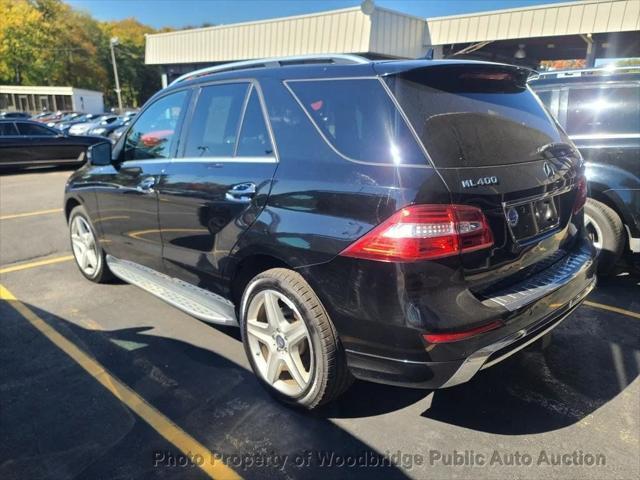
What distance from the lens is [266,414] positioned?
9.32ft

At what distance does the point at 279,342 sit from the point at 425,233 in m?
1.14

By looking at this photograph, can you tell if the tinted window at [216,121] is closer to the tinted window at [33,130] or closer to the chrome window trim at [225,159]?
the chrome window trim at [225,159]

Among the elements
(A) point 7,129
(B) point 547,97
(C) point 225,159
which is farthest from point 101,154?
(A) point 7,129

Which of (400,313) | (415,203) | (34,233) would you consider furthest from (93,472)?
(34,233)

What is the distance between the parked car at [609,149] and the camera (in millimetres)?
4453

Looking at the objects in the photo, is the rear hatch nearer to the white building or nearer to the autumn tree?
the white building

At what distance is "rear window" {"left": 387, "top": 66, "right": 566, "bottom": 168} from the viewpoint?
7.70ft

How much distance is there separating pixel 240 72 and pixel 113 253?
7.27 ft

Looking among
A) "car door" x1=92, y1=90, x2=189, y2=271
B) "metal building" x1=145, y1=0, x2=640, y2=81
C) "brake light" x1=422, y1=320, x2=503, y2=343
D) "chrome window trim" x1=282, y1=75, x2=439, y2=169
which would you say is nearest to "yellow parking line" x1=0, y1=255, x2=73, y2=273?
"car door" x1=92, y1=90, x2=189, y2=271

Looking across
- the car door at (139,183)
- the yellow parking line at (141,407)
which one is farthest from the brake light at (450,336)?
the car door at (139,183)

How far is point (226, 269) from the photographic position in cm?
312

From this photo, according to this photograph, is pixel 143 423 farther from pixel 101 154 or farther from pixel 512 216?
pixel 101 154

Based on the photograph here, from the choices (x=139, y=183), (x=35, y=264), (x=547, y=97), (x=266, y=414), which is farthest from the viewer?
(x=35, y=264)

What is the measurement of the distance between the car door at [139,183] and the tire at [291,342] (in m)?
1.25
